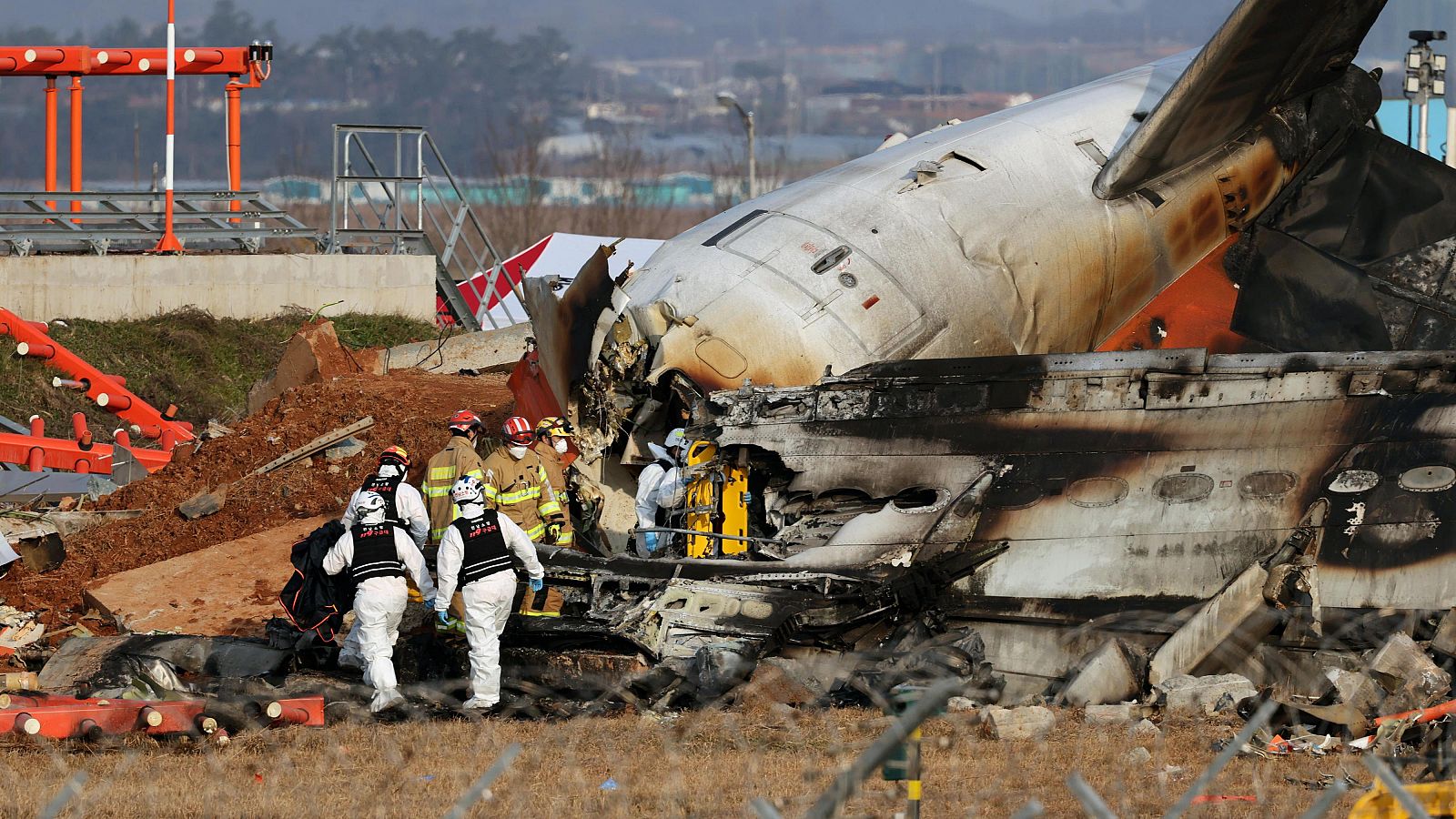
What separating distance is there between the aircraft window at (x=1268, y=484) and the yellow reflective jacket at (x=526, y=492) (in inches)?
203

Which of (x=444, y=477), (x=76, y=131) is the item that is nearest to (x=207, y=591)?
(x=444, y=477)

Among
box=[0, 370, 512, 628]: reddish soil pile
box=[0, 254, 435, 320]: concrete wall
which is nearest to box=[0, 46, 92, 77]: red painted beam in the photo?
box=[0, 254, 435, 320]: concrete wall

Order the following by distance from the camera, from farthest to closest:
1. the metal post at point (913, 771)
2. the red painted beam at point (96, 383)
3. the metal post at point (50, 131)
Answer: the metal post at point (50, 131) < the red painted beam at point (96, 383) < the metal post at point (913, 771)

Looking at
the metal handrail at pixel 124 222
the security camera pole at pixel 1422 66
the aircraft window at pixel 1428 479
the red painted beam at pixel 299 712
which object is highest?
the security camera pole at pixel 1422 66

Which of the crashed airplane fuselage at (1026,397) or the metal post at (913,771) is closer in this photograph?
the metal post at (913,771)

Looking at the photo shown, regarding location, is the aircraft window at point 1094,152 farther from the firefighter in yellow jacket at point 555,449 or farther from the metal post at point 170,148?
the metal post at point 170,148

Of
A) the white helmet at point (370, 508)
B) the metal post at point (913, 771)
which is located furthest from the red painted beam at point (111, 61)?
the metal post at point (913, 771)

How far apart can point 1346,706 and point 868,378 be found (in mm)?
3901

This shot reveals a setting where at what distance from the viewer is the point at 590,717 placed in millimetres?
10719

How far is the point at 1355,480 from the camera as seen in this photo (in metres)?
12.1

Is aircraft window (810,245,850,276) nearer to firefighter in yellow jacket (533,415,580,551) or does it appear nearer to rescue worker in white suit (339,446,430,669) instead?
firefighter in yellow jacket (533,415,580,551)

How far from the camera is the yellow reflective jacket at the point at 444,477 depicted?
42.2 feet

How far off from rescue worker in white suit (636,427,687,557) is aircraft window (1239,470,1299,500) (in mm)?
4130

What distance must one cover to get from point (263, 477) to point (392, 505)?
276 inches
